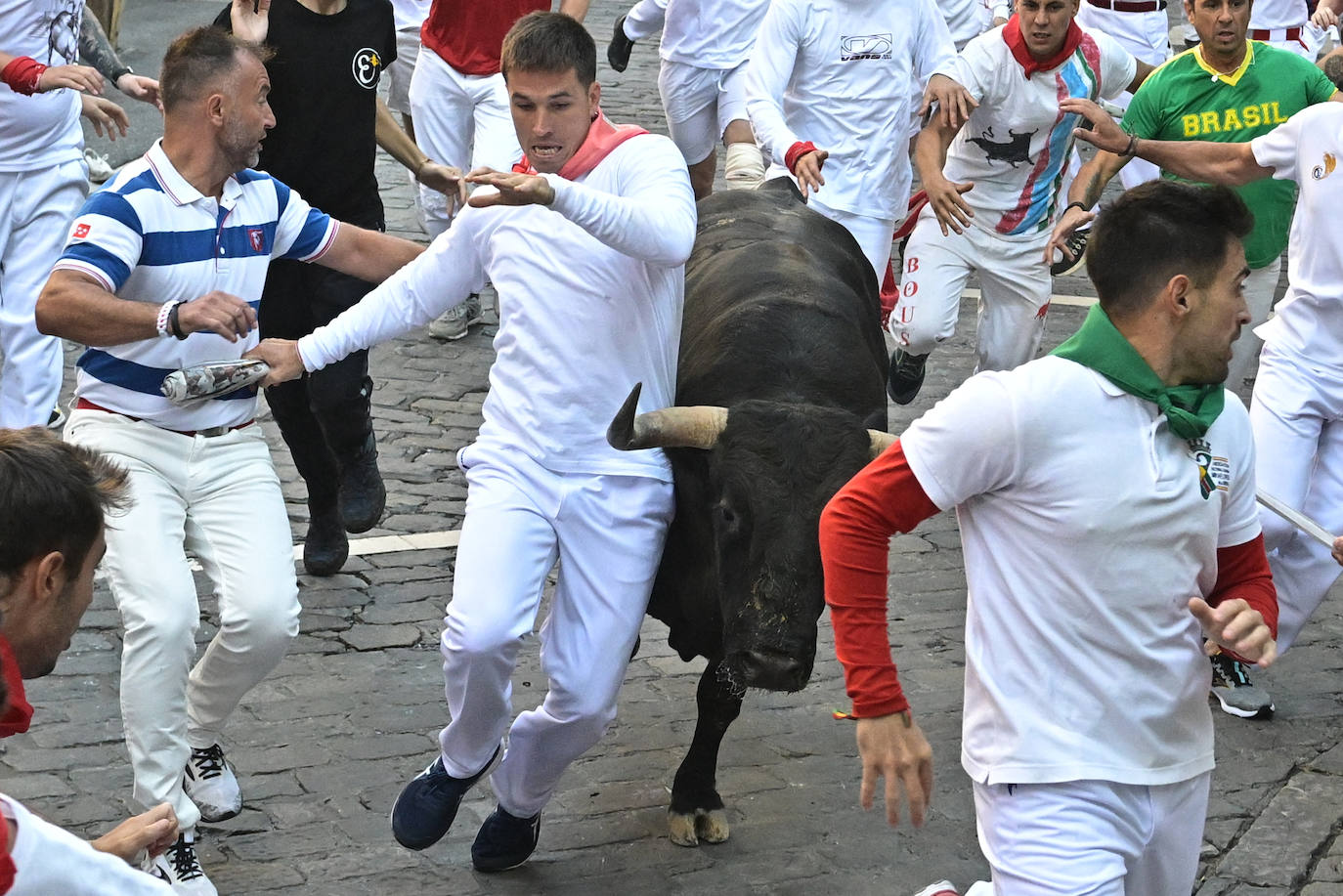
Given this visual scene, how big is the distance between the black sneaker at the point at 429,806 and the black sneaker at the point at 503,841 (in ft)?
0.49

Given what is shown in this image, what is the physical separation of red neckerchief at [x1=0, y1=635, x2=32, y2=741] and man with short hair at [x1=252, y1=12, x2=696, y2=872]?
2.15 metres

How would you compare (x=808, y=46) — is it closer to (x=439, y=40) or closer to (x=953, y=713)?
(x=439, y=40)

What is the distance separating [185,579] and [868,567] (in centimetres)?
234

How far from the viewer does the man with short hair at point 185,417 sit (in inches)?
212

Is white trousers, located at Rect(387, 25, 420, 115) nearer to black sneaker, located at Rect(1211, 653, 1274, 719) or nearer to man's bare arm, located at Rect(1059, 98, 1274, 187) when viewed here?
man's bare arm, located at Rect(1059, 98, 1274, 187)

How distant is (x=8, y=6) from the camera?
8.12 m

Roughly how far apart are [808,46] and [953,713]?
359 cm

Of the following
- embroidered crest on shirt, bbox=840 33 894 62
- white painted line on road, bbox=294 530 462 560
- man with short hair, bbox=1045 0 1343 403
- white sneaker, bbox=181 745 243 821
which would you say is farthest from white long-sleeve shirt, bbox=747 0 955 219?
white sneaker, bbox=181 745 243 821

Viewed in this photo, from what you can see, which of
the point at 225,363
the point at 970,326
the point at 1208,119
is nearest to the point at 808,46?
the point at 1208,119

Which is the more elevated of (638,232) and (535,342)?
(638,232)

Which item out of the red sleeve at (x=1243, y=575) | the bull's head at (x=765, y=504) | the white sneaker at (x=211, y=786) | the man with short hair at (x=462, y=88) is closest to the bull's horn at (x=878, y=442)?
the bull's head at (x=765, y=504)

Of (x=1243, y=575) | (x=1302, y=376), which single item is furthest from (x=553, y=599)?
(x=1302, y=376)

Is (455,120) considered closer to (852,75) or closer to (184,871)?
(852,75)

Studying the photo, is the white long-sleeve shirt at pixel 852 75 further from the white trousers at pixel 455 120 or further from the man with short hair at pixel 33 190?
the man with short hair at pixel 33 190
